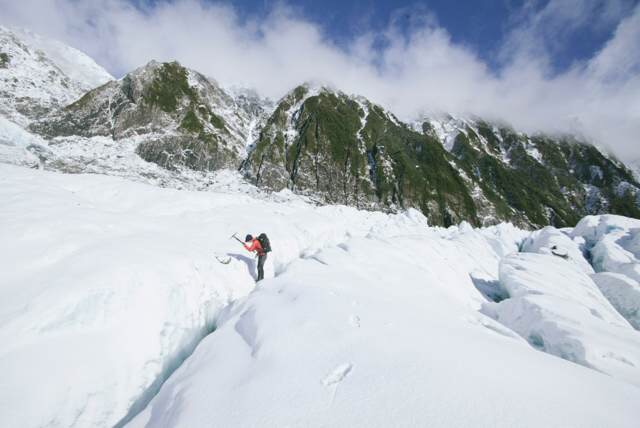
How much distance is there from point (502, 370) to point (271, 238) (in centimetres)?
1126

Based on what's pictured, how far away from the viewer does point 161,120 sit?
116 meters

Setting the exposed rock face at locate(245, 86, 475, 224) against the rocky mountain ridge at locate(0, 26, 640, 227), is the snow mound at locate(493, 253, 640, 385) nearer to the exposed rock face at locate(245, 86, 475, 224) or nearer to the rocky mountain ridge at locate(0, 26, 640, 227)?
the rocky mountain ridge at locate(0, 26, 640, 227)

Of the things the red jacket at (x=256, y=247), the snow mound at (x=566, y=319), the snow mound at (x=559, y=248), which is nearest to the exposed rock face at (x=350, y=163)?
the snow mound at (x=559, y=248)

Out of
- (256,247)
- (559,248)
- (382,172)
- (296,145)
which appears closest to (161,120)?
(296,145)

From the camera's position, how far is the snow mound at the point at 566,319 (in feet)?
20.3

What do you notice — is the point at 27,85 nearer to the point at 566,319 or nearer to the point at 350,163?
the point at 350,163

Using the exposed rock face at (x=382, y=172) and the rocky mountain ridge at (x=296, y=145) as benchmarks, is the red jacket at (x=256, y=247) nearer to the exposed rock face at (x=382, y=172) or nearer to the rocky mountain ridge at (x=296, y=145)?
the rocky mountain ridge at (x=296, y=145)

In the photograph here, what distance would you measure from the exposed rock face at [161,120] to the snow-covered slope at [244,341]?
10565 cm

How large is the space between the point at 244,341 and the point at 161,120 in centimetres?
13239

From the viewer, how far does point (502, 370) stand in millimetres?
4258

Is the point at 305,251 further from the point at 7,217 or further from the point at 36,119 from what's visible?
the point at 36,119

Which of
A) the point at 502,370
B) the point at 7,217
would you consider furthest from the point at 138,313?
the point at 502,370

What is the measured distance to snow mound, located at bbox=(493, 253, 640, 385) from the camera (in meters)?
6.20

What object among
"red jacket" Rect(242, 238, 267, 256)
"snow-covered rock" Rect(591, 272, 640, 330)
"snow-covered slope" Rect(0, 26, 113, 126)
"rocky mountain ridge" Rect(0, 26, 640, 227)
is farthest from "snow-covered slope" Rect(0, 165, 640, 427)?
"snow-covered slope" Rect(0, 26, 113, 126)
